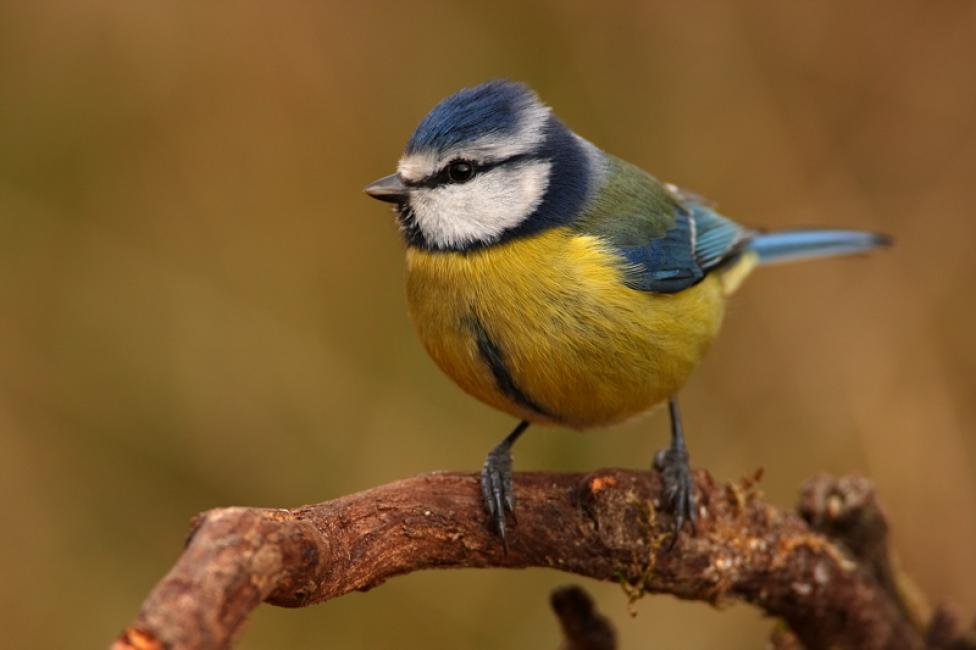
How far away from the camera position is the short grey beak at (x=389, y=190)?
290 cm

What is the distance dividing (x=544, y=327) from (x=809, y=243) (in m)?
1.82

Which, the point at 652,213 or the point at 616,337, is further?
the point at 652,213

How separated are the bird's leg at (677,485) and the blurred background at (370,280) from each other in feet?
5.18

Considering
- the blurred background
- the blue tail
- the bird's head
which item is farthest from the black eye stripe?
the blurred background

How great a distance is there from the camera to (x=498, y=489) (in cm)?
274

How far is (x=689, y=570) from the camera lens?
2957 millimetres

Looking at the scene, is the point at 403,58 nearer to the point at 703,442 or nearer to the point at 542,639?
the point at 703,442

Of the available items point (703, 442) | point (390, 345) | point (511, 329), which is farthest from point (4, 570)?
point (703, 442)

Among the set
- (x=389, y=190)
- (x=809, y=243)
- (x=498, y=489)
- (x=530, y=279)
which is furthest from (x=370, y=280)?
(x=498, y=489)

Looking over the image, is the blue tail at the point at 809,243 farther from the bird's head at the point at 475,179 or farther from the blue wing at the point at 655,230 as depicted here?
the bird's head at the point at 475,179

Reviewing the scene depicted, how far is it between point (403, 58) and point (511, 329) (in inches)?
104

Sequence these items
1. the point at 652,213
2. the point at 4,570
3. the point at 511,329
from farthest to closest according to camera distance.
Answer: the point at 4,570 < the point at 652,213 < the point at 511,329

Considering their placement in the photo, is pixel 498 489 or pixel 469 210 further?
pixel 469 210

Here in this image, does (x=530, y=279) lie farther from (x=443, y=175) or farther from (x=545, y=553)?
(x=545, y=553)
